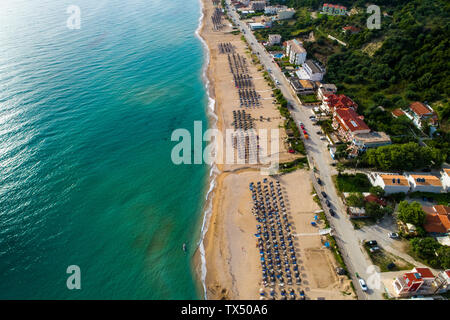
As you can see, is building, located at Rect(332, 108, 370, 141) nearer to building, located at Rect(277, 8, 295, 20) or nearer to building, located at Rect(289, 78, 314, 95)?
building, located at Rect(289, 78, 314, 95)

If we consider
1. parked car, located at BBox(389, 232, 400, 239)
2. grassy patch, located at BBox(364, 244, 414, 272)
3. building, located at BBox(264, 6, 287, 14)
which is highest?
building, located at BBox(264, 6, 287, 14)

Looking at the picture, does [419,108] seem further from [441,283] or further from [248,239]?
[248,239]

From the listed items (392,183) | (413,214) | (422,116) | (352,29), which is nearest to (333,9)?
(352,29)

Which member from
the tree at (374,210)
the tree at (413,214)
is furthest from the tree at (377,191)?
the tree at (413,214)

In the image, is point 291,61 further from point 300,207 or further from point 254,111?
point 300,207

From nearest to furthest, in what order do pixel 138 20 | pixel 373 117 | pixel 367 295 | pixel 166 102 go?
pixel 367 295 < pixel 373 117 < pixel 166 102 < pixel 138 20

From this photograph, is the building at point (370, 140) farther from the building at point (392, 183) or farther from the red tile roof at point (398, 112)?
the red tile roof at point (398, 112)

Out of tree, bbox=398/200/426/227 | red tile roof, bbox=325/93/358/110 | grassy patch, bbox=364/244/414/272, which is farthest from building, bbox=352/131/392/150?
grassy patch, bbox=364/244/414/272

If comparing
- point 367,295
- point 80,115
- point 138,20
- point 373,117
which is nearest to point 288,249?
point 367,295

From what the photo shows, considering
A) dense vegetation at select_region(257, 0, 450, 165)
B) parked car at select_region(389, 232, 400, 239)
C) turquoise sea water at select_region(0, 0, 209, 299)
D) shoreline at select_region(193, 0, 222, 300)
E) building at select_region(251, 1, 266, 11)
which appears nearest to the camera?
turquoise sea water at select_region(0, 0, 209, 299)
